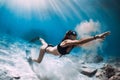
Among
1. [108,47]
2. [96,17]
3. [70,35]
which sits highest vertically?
[96,17]

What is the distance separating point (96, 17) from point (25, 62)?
1182mm

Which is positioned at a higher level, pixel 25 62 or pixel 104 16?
pixel 104 16

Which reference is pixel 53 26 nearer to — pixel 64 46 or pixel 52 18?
pixel 52 18

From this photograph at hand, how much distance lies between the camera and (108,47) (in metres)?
3.95

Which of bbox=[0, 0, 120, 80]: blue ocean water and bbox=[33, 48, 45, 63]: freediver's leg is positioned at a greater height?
bbox=[0, 0, 120, 80]: blue ocean water

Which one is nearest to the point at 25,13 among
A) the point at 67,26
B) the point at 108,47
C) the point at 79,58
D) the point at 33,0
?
the point at 33,0

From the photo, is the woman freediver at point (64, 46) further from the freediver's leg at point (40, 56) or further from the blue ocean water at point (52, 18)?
the blue ocean water at point (52, 18)

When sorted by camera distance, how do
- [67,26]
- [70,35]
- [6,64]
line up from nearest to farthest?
[70,35] < [6,64] < [67,26]

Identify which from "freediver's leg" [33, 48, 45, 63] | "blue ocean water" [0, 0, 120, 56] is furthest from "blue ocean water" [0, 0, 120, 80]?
"freediver's leg" [33, 48, 45, 63]

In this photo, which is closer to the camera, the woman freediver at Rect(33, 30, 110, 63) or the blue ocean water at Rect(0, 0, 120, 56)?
the woman freediver at Rect(33, 30, 110, 63)

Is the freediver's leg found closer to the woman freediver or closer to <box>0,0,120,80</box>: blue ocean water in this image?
the woman freediver

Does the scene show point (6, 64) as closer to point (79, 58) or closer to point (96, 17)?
point (79, 58)

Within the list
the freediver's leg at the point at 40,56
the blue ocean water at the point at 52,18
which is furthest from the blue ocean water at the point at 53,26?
the freediver's leg at the point at 40,56

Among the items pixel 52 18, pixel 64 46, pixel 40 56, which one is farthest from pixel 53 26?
pixel 64 46
